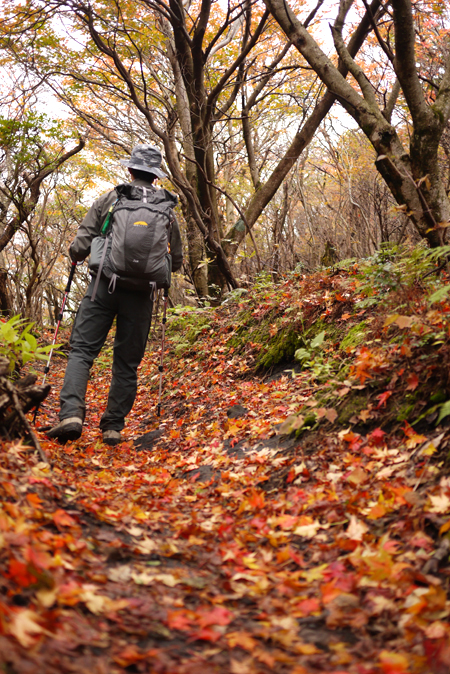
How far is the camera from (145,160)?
4637 millimetres

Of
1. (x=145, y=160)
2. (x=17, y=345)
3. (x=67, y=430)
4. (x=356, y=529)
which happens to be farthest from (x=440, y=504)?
(x=145, y=160)

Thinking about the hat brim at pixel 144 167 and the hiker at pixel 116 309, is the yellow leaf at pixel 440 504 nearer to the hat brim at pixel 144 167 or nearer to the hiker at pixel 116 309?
the hiker at pixel 116 309

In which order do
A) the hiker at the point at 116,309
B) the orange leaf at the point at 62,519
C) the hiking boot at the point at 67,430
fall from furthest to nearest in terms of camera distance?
1. the hiker at the point at 116,309
2. the hiking boot at the point at 67,430
3. the orange leaf at the point at 62,519

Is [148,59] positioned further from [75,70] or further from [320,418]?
[320,418]

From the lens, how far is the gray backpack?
14.0 ft

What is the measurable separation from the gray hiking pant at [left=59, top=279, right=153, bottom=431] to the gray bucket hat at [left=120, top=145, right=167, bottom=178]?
1216 millimetres

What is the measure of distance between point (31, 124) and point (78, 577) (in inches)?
400

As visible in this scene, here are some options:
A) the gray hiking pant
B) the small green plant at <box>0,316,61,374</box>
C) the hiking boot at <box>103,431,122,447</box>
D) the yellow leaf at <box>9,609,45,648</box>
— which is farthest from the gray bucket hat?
the yellow leaf at <box>9,609,45,648</box>

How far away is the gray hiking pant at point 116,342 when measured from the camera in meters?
4.42

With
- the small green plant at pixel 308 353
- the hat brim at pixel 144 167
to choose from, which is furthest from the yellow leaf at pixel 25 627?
the hat brim at pixel 144 167

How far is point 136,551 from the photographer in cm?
201

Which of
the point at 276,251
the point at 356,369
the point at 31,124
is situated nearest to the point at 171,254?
the point at 356,369

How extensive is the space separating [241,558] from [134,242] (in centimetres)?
306

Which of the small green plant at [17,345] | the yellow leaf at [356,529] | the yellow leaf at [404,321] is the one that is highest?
the small green plant at [17,345]
